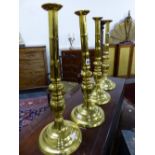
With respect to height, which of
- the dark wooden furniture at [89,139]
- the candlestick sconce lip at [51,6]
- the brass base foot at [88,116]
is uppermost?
the candlestick sconce lip at [51,6]

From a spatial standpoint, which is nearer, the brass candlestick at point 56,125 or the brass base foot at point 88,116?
the brass candlestick at point 56,125

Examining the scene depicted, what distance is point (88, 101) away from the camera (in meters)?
0.74

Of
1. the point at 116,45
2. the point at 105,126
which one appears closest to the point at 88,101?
the point at 105,126

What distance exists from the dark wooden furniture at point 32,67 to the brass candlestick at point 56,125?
7.64ft

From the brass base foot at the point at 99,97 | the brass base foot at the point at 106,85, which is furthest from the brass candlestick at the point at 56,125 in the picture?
the brass base foot at the point at 106,85

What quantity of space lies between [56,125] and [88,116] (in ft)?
0.57

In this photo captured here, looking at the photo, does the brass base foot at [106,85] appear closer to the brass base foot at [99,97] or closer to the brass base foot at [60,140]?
the brass base foot at [99,97]

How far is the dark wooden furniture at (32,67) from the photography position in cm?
278

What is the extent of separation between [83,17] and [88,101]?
1.15ft

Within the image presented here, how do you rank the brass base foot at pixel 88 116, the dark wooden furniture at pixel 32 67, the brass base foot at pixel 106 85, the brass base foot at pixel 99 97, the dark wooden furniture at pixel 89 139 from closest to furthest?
the dark wooden furniture at pixel 89 139 < the brass base foot at pixel 88 116 < the brass base foot at pixel 99 97 < the brass base foot at pixel 106 85 < the dark wooden furniture at pixel 32 67

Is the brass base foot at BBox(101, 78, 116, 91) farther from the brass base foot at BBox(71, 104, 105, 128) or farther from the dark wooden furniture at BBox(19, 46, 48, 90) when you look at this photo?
the dark wooden furniture at BBox(19, 46, 48, 90)

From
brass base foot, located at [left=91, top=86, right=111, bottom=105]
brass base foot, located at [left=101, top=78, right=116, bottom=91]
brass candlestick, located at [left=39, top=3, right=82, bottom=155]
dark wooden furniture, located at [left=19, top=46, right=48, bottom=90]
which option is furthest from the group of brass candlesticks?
dark wooden furniture, located at [left=19, top=46, right=48, bottom=90]

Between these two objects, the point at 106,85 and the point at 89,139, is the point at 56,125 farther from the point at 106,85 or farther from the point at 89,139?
the point at 106,85

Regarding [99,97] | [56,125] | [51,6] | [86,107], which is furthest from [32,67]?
[51,6]
